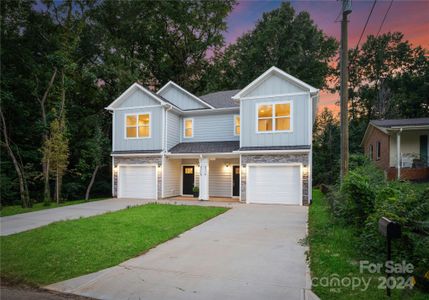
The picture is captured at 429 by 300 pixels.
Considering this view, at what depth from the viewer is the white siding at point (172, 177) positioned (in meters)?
16.1

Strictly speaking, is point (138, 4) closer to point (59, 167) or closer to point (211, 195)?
point (59, 167)

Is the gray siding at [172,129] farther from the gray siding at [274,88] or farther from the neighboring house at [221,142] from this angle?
the gray siding at [274,88]

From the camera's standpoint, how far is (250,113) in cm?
1421

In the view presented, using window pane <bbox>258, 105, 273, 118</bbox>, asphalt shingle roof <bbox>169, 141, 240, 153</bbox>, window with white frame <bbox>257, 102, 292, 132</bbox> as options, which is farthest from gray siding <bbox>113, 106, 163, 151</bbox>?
window with white frame <bbox>257, 102, 292, 132</bbox>

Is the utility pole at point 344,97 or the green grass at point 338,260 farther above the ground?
the utility pole at point 344,97

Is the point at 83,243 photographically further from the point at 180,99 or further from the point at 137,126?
the point at 180,99

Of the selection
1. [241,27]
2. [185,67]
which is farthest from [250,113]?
[241,27]

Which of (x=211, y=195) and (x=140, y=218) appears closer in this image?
(x=140, y=218)

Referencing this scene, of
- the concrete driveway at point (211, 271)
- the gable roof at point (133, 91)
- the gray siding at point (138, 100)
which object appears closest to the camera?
the concrete driveway at point (211, 271)

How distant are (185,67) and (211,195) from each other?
1815 cm

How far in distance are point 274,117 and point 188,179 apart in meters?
7.17

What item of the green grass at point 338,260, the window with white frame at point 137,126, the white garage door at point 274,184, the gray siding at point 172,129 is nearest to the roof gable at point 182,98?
the gray siding at point 172,129

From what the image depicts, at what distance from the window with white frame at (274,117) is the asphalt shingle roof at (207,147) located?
209 cm

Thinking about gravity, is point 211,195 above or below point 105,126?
below
